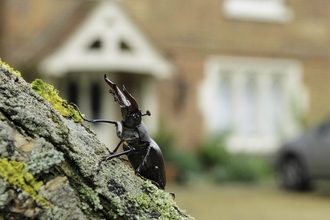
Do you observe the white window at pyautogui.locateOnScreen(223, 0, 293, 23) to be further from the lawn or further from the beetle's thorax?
the beetle's thorax

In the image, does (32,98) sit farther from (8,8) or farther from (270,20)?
(270,20)

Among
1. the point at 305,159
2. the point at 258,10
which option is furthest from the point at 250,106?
the point at 305,159

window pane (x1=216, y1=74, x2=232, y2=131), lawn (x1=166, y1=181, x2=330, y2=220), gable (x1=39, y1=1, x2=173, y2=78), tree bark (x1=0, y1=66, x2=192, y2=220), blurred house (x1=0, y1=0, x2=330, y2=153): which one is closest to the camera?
tree bark (x1=0, y1=66, x2=192, y2=220)

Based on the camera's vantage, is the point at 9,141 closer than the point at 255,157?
Yes

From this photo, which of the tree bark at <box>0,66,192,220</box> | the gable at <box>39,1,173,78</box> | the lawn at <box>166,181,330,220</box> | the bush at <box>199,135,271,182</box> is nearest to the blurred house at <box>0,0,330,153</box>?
the gable at <box>39,1,173,78</box>

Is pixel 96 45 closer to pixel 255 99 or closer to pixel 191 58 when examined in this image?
pixel 191 58

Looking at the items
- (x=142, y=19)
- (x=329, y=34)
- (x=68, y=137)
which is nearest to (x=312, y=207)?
(x=142, y=19)
